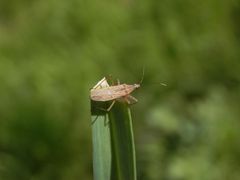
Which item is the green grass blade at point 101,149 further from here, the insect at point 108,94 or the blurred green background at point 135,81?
the blurred green background at point 135,81

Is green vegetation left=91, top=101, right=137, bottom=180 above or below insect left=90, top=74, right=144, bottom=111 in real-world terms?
below

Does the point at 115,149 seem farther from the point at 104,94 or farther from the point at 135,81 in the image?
the point at 135,81

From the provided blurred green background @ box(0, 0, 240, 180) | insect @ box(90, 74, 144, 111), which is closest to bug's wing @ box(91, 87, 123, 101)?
insect @ box(90, 74, 144, 111)

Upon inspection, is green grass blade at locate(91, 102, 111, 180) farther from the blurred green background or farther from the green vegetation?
the blurred green background

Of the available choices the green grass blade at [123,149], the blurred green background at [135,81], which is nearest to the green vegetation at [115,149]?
the green grass blade at [123,149]

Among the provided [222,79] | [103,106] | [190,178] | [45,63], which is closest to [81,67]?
[45,63]

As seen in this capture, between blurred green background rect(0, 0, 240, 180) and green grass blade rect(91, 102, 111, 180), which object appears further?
blurred green background rect(0, 0, 240, 180)
